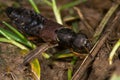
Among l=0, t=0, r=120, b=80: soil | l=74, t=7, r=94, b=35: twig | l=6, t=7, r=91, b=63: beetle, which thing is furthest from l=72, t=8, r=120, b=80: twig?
l=74, t=7, r=94, b=35: twig

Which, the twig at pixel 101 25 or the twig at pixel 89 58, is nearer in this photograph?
the twig at pixel 89 58

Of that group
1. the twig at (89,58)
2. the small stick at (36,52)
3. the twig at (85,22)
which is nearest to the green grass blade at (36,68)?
the small stick at (36,52)

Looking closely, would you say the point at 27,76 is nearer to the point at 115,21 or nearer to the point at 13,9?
the point at 13,9

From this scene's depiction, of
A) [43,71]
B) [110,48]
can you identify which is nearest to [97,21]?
[110,48]

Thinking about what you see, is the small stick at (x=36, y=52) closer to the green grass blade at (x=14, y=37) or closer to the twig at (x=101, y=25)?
the green grass blade at (x=14, y=37)

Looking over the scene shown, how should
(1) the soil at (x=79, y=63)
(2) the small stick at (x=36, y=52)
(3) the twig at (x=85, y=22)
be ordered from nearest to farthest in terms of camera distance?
1. (1) the soil at (x=79, y=63)
2. (2) the small stick at (x=36, y=52)
3. (3) the twig at (x=85, y=22)

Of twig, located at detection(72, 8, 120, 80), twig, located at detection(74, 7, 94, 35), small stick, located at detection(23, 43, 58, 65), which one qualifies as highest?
twig, located at detection(74, 7, 94, 35)

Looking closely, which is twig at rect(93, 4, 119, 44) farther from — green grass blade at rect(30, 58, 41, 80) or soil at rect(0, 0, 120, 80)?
green grass blade at rect(30, 58, 41, 80)
